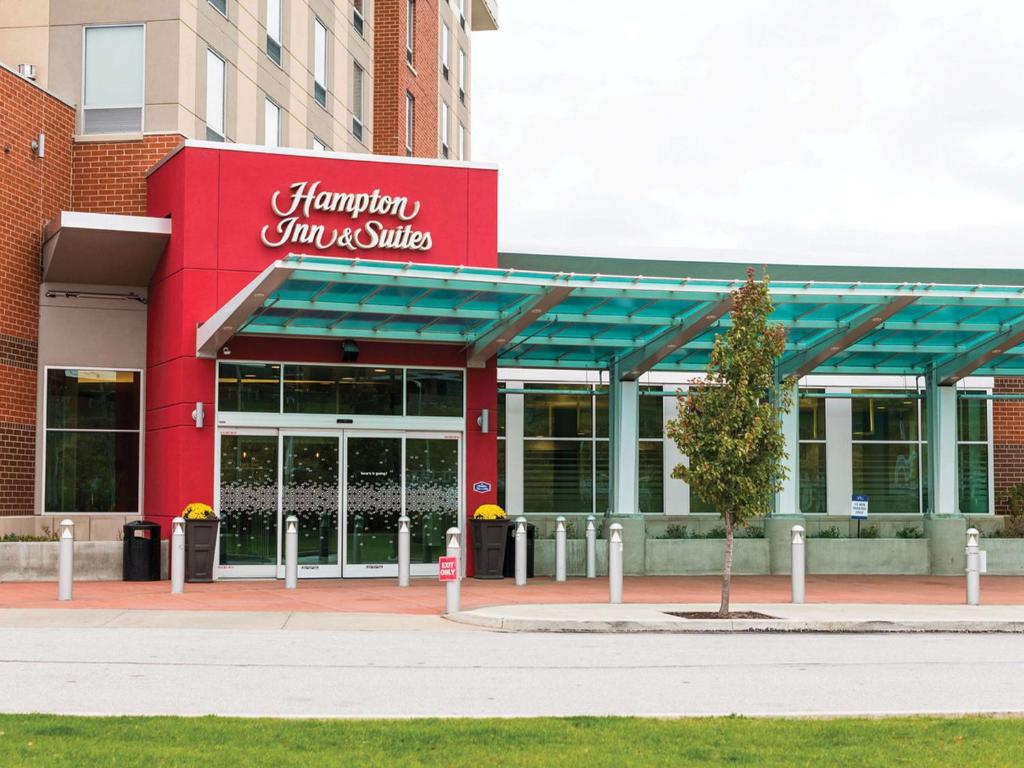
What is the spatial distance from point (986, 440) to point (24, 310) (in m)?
20.0

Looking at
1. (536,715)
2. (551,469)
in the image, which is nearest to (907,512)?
(551,469)

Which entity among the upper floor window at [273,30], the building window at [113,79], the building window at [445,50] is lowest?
the building window at [113,79]

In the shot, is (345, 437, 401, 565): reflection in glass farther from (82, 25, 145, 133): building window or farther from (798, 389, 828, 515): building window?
(798, 389, 828, 515): building window

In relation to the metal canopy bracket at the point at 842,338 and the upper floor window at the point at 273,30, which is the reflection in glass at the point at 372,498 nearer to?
the metal canopy bracket at the point at 842,338

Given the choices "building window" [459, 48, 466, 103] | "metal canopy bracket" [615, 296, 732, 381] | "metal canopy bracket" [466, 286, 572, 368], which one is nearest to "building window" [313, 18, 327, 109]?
"metal canopy bracket" [466, 286, 572, 368]

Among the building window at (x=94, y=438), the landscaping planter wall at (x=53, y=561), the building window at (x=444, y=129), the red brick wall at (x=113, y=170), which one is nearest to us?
the landscaping planter wall at (x=53, y=561)

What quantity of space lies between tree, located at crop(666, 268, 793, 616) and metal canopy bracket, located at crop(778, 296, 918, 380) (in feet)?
12.2

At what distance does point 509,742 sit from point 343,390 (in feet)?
50.0

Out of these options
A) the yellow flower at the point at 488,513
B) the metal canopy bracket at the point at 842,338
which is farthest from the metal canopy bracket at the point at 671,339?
the yellow flower at the point at 488,513

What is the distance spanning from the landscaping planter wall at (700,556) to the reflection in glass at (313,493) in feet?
18.3

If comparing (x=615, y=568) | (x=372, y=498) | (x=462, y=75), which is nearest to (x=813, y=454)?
(x=372, y=498)

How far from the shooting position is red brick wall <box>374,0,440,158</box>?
3881 centimetres

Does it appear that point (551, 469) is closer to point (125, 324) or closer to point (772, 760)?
point (125, 324)

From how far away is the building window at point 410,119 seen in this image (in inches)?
1587
